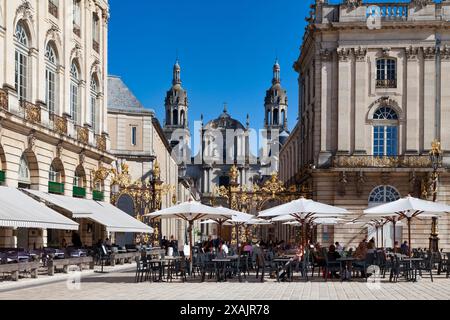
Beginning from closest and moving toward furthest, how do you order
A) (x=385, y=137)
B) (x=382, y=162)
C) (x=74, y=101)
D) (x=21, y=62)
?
1. (x=21, y=62)
2. (x=74, y=101)
3. (x=382, y=162)
4. (x=385, y=137)

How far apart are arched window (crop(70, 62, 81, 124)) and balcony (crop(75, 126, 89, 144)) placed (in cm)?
58

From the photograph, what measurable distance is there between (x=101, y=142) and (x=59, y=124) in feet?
Result: 25.6

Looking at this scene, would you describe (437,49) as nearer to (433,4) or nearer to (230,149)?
(433,4)

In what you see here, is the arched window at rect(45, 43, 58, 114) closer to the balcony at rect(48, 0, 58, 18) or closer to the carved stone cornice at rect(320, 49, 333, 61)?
the balcony at rect(48, 0, 58, 18)

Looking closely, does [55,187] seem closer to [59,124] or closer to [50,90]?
[59,124]

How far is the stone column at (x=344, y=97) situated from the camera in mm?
49844

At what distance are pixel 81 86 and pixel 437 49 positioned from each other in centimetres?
2070

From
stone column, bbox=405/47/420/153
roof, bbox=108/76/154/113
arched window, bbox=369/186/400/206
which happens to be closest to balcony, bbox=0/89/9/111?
arched window, bbox=369/186/400/206

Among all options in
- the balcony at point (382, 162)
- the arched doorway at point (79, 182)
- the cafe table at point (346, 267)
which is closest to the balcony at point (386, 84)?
the balcony at point (382, 162)

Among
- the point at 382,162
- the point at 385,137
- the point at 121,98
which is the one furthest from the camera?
the point at 121,98

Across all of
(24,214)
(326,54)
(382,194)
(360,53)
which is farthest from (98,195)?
(24,214)

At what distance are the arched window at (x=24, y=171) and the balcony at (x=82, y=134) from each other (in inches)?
231

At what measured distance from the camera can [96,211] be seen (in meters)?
38.9

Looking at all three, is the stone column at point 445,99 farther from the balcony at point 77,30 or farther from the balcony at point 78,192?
the balcony at point 77,30
